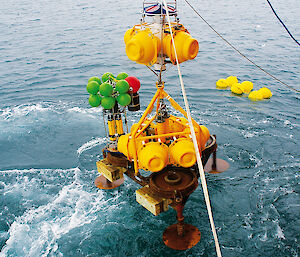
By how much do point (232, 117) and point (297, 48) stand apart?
18.4 metres

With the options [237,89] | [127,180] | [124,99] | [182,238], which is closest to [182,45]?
[124,99]

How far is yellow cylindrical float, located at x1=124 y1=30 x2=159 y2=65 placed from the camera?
8141mm

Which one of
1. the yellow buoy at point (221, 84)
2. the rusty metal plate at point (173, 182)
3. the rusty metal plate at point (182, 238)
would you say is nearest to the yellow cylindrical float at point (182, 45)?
the rusty metal plate at point (173, 182)

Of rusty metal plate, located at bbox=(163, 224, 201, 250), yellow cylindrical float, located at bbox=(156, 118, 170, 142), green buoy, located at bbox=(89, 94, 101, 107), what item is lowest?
rusty metal plate, located at bbox=(163, 224, 201, 250)

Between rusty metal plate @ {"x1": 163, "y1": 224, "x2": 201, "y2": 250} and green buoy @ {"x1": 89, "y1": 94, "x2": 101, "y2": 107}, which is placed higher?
green buoy @ {"x1": 89, "y1": 94, "x2": 101, "y2": 107}

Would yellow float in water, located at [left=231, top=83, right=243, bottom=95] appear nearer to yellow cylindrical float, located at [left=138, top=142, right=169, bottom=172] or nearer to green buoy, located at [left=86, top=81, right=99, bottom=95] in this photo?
green buoy, located at [left=86, top=81, right=99, bottom=95]

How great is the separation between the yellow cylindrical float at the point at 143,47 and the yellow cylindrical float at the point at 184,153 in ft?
8.24

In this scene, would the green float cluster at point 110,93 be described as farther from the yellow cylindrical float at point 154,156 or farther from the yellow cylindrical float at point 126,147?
the yellow cylindrical float at point 154,156

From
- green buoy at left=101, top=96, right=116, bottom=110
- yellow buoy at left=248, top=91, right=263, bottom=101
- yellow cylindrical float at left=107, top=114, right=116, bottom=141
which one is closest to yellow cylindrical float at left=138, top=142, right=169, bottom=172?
green buoy at left=101, top=96, right=116, bottom=110

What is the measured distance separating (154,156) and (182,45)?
3091mm

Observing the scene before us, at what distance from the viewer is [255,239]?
9102 mm

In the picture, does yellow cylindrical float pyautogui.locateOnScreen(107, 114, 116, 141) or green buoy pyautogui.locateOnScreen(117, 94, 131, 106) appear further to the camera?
yellow cylindrical float pyautogui.locateOnScreen(107, 114, 116, 141)

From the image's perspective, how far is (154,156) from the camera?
835cm

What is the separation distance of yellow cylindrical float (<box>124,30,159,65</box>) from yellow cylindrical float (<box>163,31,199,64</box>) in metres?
0.33
